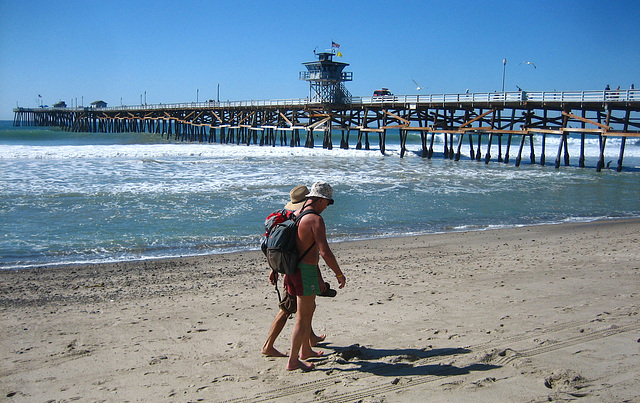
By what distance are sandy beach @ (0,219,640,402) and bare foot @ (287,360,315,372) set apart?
2.1 inches

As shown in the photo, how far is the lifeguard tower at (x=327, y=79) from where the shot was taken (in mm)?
43062

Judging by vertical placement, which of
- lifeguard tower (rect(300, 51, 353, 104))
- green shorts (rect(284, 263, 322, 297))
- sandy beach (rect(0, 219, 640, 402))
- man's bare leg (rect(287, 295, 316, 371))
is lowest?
sandy beach (rect(0, 219, 640, 402))

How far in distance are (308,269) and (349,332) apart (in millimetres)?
1237

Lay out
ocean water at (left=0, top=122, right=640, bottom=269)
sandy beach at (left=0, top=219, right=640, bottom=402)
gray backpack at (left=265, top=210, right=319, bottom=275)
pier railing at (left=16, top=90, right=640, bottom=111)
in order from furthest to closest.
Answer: pier railing at (left=16, top=90, right=640, bottom=111) → ocean water at (left=0, top=122, right=640, bottom=269) → gray backpack at (left=265, top=210, right=319, bottom=275) → sandy beach at (left=0, top=219, right=640, bottom=402)

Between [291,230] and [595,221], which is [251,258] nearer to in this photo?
[291,230]

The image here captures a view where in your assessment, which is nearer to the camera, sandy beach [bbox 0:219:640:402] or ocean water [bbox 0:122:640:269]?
sandy beach [bbox 0:219:640:402]

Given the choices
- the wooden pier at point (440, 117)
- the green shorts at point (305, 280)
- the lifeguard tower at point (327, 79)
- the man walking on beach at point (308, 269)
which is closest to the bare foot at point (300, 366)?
the man walking on beach at point (308, 269)

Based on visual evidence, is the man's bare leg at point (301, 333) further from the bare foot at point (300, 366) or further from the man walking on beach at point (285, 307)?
the man walking on beach at point (285, 307)

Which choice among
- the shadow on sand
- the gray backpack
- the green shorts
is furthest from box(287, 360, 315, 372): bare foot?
→ the gray backpack

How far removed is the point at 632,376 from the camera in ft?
11.8

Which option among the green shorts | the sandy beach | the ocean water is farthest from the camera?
the ocean water

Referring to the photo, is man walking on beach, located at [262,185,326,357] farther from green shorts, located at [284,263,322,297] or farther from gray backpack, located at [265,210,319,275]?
gray backpack, located at [265,210,319,275]

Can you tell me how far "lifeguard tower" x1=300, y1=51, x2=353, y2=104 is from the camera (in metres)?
43.1

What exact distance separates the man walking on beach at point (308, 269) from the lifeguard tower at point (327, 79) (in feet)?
129
